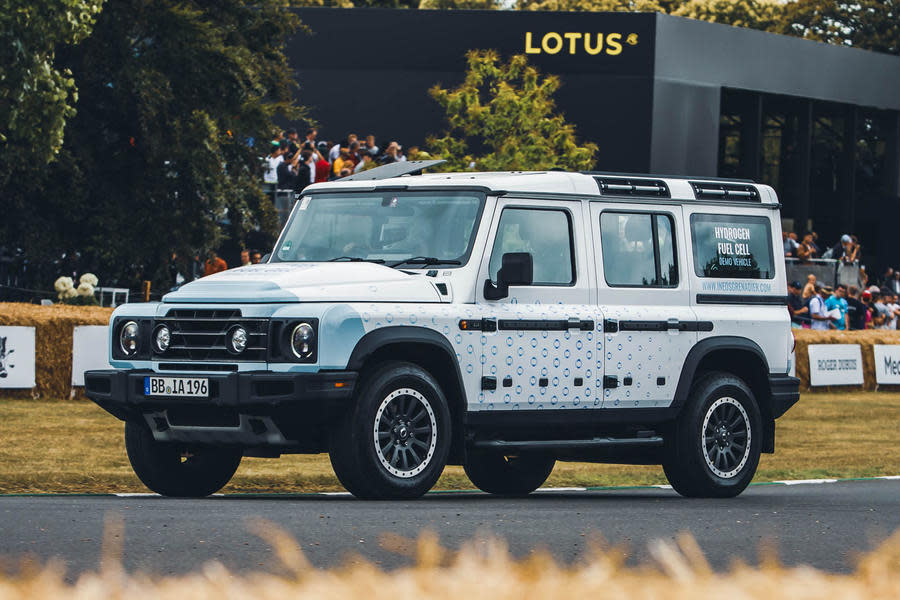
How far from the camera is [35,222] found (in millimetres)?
33062

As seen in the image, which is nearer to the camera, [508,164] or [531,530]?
[531,530]

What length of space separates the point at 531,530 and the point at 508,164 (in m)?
28.2

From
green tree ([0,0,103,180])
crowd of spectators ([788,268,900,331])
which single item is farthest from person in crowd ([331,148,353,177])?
crowd of spectators ([788,268,900,331])

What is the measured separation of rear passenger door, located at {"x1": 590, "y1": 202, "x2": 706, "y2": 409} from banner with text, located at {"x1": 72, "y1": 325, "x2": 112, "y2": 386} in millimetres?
11918

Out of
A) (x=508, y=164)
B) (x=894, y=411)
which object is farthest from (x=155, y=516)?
(x=508, y=164)

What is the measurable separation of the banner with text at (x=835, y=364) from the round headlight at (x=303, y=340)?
2342cm

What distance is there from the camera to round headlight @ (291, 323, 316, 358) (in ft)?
36.6

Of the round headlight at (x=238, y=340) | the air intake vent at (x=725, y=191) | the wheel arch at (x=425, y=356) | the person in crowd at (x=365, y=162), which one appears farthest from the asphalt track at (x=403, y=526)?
the person in crowd at (x=365, y=162)

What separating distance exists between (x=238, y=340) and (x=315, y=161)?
77.0 feet

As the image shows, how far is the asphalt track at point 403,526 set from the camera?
322 inches

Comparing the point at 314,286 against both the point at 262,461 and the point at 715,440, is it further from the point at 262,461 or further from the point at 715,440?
the point at 262,461

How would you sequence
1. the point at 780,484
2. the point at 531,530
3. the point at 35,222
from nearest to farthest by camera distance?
the point at 531,530 → the point at 780,484 → the point at 35,222

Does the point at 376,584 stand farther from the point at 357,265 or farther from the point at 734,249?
the point at 734,249

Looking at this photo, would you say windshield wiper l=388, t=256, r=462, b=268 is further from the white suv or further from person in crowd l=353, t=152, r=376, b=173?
person in crowd l=353, t=152, r=376, b=173
